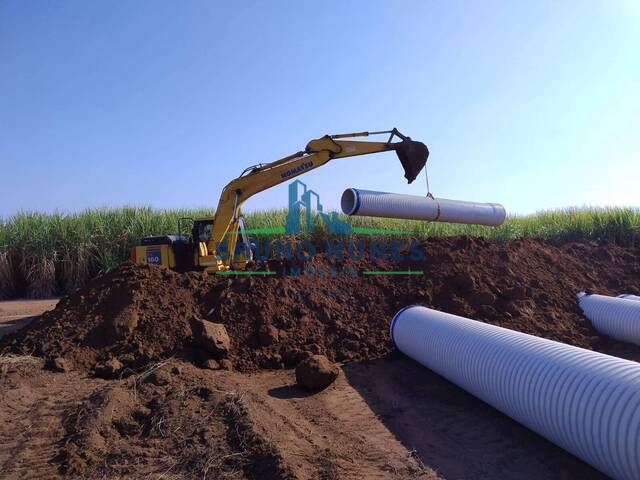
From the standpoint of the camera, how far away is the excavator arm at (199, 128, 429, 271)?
8711 mm

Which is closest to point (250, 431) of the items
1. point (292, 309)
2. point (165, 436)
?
point (165, 436)

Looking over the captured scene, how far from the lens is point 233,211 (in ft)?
29.2

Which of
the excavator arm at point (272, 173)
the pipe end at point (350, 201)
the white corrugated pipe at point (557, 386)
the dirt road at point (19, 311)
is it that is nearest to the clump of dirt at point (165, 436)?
the white corrugated pipe at point (557, 386)

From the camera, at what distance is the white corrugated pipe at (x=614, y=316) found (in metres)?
7.12

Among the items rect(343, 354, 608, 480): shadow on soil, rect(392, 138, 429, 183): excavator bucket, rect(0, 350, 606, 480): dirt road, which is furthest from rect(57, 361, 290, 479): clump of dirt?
rect(392, 138, 429, 183): excavator bucket

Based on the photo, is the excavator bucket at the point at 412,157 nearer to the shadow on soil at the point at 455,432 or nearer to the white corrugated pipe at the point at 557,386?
the white corrugated pipe at the point at 557,386

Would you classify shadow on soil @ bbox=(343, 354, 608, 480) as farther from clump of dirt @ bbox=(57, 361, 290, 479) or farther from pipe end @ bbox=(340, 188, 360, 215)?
pipe end @ bbox=(340, 188, 360, 215)

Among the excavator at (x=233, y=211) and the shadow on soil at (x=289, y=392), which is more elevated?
the excavator at (x=233, y=211)

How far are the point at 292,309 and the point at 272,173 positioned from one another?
2746 mm

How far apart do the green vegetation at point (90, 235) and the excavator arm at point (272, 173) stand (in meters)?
4.05

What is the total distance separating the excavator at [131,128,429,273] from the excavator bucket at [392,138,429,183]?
0.11 meters

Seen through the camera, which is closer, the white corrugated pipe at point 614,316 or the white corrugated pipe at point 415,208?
the white corrugated pipe at point 614,316

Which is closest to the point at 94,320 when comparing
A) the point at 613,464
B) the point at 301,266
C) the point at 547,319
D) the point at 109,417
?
the point at 109,417

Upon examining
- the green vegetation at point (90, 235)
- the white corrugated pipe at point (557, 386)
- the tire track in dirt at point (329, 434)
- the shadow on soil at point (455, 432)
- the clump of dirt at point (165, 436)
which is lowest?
the shadow on soil at point (455, 432)
